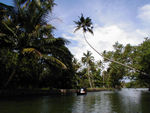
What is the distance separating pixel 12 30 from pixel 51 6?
5.39 metres

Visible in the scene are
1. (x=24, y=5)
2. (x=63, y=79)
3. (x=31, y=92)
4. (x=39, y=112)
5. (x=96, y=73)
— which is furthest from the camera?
(x=96, y=73)

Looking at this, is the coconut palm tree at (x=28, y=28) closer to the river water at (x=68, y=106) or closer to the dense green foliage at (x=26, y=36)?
the dense green foliage at (x=26, y=36)

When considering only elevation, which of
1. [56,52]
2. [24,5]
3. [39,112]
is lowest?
[39,112]

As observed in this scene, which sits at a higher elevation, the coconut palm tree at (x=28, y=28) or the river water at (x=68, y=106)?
the coconut palm tree at (x=28, y=28)

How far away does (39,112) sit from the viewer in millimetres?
9289

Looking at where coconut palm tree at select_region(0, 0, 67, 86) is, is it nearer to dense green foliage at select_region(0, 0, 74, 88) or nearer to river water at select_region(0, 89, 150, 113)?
dense green foliage at select_region(0, 0, 74, 88)

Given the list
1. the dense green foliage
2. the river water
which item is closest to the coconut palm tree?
the dense green foliage

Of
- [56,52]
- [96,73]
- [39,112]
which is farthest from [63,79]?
[96,73]

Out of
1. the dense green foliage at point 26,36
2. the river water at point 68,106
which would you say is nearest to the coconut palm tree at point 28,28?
the dense green foliage at point 26,36

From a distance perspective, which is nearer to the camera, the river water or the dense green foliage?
the river water

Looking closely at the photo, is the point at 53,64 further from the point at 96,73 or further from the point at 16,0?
the point at 96,73

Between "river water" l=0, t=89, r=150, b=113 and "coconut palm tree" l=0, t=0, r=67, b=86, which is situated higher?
"coconut palm tree" l=0, t=0, r=67, b=86

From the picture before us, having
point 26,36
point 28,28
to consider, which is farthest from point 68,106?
point 28,28

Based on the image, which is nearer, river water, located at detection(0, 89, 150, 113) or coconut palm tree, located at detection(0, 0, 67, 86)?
river water, located at detection(0, 89, 150, 113)
